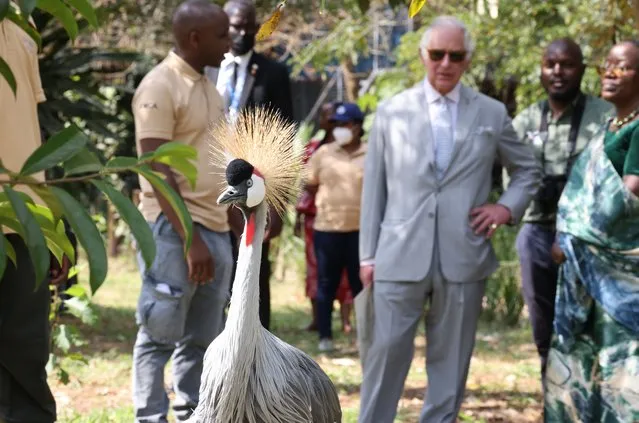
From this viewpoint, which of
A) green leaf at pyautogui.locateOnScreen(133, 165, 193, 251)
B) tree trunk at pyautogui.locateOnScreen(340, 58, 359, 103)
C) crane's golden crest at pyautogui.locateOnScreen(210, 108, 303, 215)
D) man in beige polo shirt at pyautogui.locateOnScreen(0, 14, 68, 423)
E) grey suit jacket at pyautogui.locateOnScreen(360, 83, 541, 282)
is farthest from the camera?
tree trunk at pyautogui.locateOnScreen(340, 58, 359, 103)

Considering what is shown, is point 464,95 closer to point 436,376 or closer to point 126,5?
point 436,376

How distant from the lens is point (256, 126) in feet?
13.7

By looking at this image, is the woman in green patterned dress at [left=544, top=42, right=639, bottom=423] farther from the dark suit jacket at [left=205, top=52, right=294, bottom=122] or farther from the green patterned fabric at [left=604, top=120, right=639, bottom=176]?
the dark suit jacket at [left=205, top=52, right=294, bottom=122]

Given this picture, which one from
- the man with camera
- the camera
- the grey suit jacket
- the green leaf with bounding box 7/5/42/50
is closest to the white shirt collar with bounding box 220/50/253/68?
the grey suit jacket

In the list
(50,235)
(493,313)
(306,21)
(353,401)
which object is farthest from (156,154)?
(306,21)

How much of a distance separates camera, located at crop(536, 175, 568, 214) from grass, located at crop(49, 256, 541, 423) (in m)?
1.43

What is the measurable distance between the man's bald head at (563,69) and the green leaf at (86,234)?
4963 millimetres

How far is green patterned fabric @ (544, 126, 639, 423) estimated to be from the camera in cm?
576

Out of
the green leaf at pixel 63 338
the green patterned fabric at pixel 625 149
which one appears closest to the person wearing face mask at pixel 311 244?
the green leaf at pixel 63 338

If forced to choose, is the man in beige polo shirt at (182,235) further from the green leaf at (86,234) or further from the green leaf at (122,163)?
the green leaf at (86,234)

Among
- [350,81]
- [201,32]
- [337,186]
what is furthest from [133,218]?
[350,81]

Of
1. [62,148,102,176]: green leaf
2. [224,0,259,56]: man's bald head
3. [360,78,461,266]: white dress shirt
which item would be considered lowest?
[62,148,102,176]: green leaf

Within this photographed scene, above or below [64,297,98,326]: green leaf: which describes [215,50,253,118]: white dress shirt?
above

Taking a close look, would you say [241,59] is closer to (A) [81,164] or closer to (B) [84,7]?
(B) [84,7]
